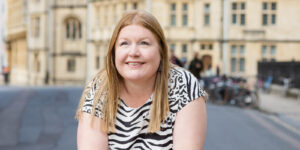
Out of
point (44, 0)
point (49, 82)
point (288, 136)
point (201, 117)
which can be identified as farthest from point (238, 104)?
point (44, 0)

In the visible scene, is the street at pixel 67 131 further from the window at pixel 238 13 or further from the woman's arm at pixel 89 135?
the window at pixel 238 13

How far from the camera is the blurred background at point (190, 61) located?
6.50 m

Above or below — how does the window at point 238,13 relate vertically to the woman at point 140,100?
above

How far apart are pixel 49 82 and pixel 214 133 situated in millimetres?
31246

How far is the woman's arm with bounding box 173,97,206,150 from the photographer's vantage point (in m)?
1.81

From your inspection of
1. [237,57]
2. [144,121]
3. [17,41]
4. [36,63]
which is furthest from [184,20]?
[17,41]

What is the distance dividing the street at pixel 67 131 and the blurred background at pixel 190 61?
14mm

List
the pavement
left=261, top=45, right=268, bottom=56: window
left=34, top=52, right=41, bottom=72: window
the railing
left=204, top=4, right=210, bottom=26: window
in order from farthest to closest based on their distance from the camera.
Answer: left=34, top=52, right=41, bottom=72: window, the railing, left=204, top=4, right=210, bottom=26: window, left=261, top=45, right=268, bottom=56: window, the pavement

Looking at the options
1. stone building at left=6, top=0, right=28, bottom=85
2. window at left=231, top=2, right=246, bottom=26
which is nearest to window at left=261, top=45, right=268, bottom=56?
window at left=231, top=2, right=246, bottom=26

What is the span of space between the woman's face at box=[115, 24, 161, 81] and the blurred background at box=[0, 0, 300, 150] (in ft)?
11.4

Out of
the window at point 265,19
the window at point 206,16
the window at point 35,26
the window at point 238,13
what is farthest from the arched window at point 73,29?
the window at point 265,19

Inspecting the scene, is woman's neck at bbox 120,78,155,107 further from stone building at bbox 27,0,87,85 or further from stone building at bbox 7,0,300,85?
stone building at bbox 27,0,87,85

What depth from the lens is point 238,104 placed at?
38.2 feet

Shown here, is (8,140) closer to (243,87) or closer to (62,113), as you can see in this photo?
(62,113)
